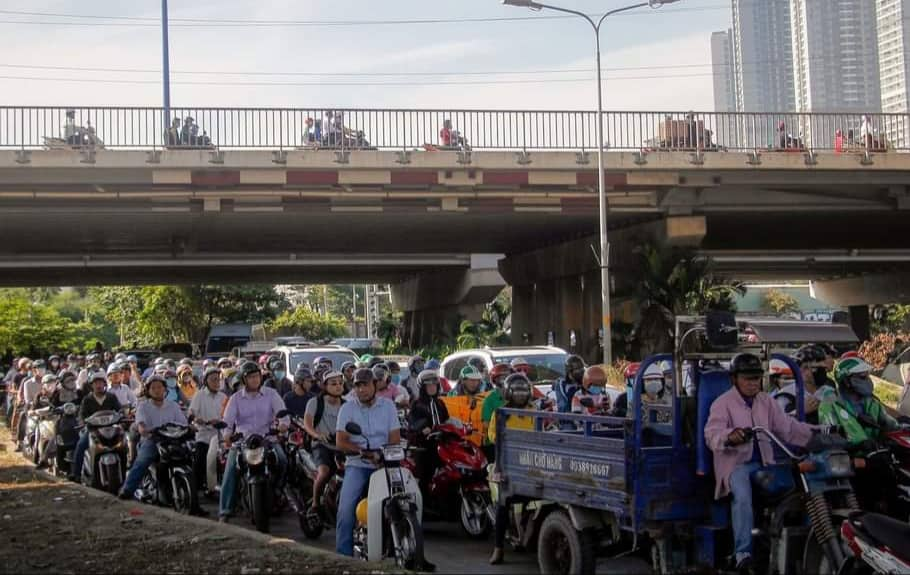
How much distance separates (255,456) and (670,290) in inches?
877

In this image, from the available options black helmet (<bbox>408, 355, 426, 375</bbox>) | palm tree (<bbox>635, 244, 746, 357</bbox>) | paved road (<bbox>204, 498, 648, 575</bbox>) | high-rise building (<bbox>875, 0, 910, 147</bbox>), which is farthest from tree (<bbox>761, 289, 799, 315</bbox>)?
paved road (<bbox>204, 498, 648, 575</bbox>)

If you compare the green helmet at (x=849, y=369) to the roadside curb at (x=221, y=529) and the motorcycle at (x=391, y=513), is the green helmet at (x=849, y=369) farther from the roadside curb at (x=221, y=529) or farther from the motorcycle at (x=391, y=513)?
the roadside curb at (x=221, y=529)

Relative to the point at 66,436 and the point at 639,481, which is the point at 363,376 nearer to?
the point at 639,481

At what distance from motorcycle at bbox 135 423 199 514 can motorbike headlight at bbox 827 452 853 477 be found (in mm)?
7178

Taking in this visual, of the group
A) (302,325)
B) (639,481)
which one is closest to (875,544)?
(639,481)

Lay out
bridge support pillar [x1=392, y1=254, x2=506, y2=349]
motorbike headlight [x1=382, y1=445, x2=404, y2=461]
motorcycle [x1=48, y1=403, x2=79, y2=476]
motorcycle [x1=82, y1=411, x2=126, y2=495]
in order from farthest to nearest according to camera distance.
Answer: bridge support pillar [x1=392, y1=254, x2=506, y2=349], motorcycle [x1=48, y1=403, x2=79, y2=476], motorcycle [x1=82, y1=411, x2=126, y2=495], motorbike headlight [x1=382, y1=445, x2=404, y2=461]

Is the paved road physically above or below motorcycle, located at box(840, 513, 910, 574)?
below

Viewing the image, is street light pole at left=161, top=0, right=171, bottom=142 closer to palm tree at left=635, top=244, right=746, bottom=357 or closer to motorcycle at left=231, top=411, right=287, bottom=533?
palm tree at left=635, top=244, right=746, bottom=357

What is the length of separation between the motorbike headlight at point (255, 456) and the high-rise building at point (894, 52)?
160 metres

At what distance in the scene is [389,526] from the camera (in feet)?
29.9

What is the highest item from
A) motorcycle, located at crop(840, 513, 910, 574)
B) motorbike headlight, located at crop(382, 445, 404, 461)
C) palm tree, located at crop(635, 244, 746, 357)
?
palm tree, located at crop(635, 244, 746, 357)

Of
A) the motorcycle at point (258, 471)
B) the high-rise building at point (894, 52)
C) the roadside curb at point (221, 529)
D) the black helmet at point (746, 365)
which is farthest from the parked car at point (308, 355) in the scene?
the high-rise building at point (894, 52)

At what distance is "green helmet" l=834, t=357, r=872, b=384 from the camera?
8859 mm

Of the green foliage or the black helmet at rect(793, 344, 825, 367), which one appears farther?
the green foliage
